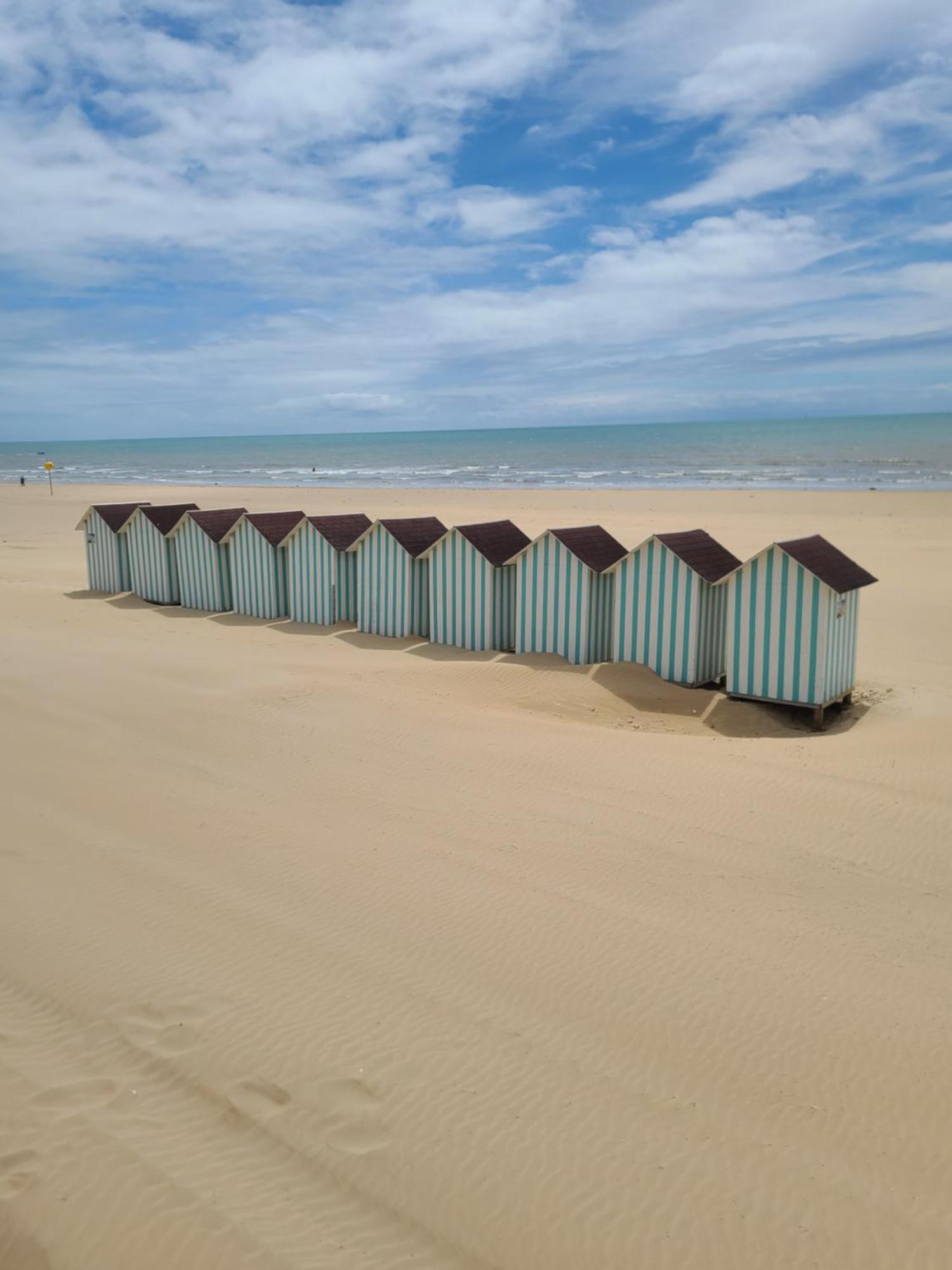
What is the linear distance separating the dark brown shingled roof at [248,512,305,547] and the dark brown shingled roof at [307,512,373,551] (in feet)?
2.25

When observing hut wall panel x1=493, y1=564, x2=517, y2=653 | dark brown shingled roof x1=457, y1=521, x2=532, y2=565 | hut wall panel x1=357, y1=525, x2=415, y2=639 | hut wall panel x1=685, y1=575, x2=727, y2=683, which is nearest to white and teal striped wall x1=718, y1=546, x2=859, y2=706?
hut wall panel x1=685, y1=575, x2=727, y2=683

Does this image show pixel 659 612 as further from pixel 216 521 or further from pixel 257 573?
pixel 216 521

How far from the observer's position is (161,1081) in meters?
5.55

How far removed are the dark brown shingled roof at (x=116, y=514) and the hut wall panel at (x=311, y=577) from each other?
507 centimetres

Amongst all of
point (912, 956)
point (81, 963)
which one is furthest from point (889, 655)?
point (81, 963)

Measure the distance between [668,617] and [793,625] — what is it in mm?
1958

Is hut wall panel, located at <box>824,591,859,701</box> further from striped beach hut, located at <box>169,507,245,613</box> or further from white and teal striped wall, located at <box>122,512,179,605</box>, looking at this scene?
white and teal striped wall, located at <box>122,512,179,605</box>

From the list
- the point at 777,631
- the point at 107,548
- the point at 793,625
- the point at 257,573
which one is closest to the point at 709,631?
the point at 777,631

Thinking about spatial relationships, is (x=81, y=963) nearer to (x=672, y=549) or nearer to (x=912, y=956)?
(x=912, y=956)

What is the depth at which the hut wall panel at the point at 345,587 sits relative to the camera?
18.3 m

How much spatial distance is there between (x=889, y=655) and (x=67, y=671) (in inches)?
517

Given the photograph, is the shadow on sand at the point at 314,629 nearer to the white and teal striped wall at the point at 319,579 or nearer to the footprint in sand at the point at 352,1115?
the white and teal striped wall at the point at 319,579

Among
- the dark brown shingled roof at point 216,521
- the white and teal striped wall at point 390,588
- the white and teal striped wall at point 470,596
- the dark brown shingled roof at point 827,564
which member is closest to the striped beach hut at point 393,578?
the white and teal striped wall at point 390,588

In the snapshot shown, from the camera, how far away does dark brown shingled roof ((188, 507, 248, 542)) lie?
20.2m
